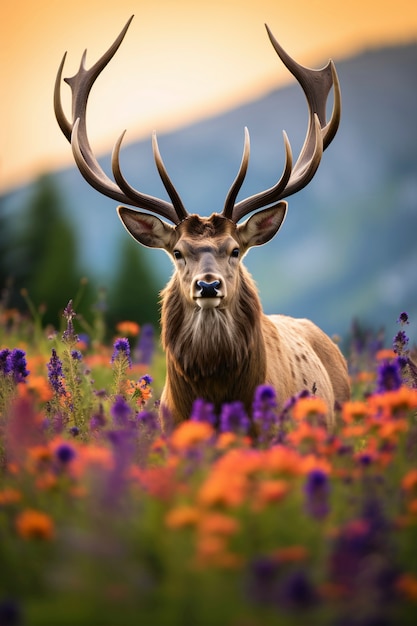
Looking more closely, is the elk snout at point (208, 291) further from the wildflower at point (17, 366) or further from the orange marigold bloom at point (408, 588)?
the orange marigold bloom at point (408, 588)

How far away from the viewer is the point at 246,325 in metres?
5.71

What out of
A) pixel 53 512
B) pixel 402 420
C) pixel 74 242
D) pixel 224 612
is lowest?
pixel 224 612

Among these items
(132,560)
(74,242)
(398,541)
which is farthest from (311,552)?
(74,242)

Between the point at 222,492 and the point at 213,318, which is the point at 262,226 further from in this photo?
the point at 222,492

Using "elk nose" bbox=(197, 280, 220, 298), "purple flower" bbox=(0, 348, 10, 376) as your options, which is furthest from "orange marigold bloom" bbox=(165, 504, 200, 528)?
"purple flower" bbox=(0, 348, 10, 376)

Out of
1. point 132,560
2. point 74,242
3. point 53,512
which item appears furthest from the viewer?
point 74,242

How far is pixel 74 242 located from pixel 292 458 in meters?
30.5

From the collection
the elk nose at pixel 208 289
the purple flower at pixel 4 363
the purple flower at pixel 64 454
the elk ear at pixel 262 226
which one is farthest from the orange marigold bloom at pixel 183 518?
the elk ear at pixel 262 226

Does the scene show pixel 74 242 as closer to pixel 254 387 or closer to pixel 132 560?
pixel 254 387

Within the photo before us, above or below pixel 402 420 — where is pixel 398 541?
below

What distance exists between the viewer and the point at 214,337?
5527 mm

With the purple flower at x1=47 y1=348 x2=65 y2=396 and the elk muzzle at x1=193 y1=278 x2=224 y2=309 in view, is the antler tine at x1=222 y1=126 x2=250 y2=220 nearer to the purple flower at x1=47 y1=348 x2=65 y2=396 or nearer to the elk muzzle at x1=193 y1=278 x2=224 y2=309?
the elk muzzle at x1=193 y1=278 x2=224 y2=309

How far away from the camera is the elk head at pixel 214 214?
5.56 metres

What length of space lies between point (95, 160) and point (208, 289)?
191cm
